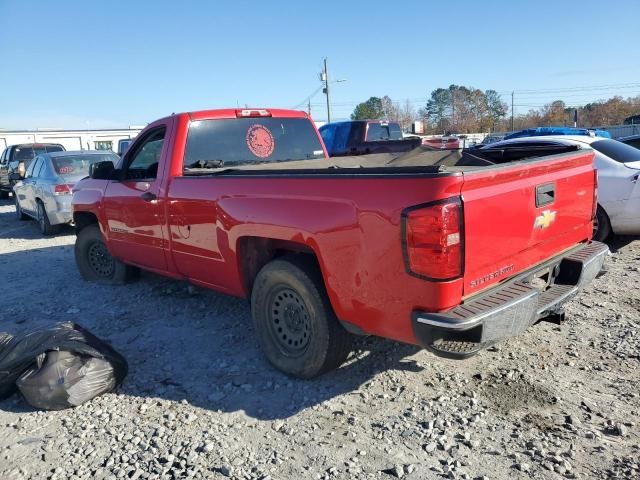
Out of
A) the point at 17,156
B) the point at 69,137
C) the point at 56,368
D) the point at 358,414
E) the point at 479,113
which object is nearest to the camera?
the point at 358,414

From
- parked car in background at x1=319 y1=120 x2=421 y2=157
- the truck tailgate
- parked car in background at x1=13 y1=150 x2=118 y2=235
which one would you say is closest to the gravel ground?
the truck tailgate

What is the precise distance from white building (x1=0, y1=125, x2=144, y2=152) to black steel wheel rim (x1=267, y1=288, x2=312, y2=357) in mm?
38703

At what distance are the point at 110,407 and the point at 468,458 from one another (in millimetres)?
2343

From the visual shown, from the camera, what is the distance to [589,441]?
8.86 ft

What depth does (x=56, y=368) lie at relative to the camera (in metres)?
3.26

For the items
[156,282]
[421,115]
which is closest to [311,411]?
[156,282]

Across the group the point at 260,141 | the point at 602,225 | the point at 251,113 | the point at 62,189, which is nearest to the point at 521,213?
the point at 260,141

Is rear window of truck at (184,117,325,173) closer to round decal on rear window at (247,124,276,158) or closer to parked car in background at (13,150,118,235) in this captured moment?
round decal on rear window at (247,124,276,158)

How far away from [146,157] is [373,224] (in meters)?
3.21

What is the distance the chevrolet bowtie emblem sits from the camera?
10.2ft

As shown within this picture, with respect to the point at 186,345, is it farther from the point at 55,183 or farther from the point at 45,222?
the point at 45,222

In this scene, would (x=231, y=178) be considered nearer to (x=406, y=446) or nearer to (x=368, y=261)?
(x=368, y=261)

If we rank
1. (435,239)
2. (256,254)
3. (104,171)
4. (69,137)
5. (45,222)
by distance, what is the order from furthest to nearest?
(69,137)
(45,222)
(104,171)
(256,254)
(435,239)

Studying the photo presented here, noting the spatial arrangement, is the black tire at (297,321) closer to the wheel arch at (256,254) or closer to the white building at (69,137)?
the wheel arch at (256,254)
